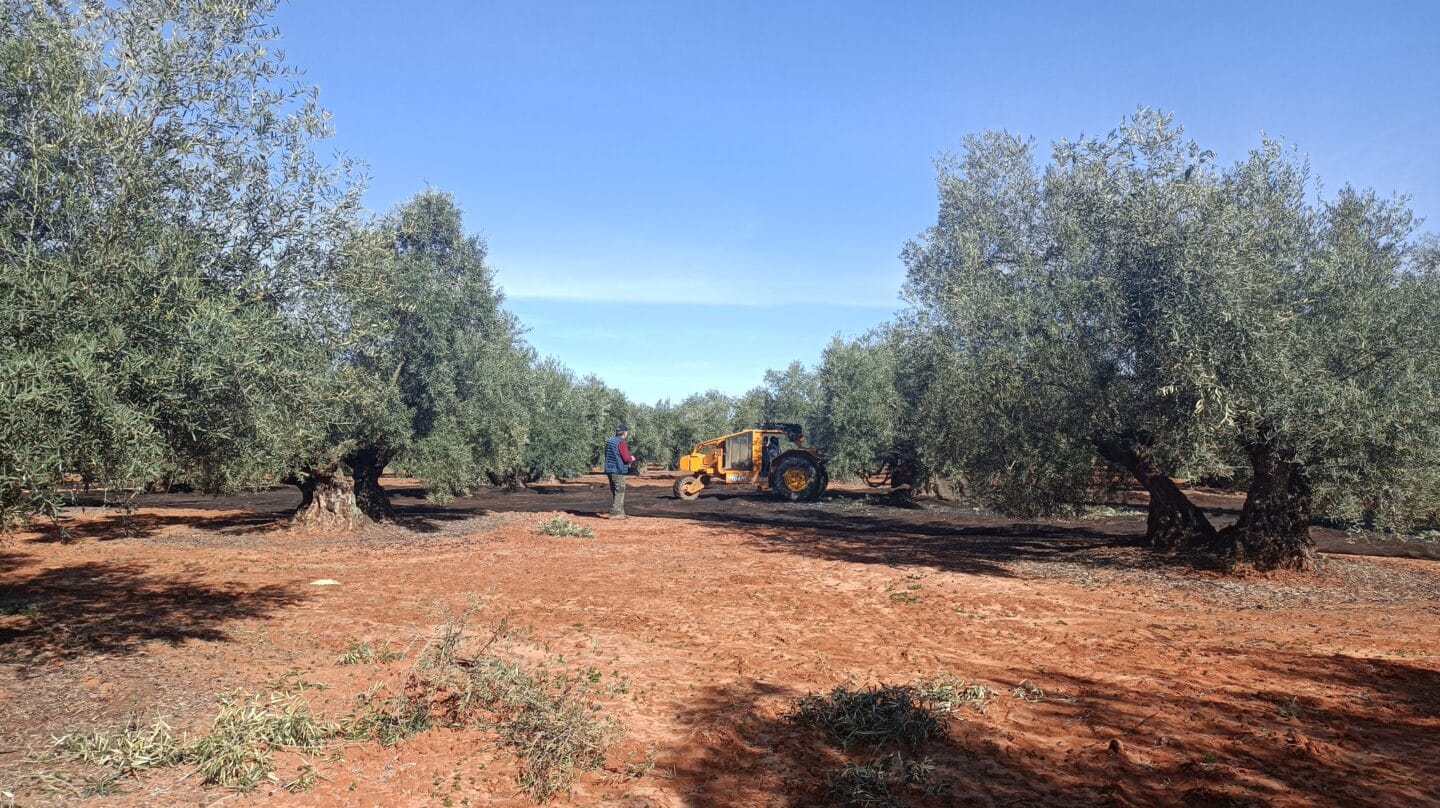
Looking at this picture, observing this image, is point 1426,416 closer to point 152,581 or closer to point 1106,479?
point 1106,479

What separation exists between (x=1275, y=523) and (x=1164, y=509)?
8.07 ft

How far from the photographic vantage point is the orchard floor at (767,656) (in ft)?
19.5

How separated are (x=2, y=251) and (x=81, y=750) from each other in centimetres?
399

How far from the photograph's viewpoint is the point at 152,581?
13.4 metres

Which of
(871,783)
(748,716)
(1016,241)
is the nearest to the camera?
(871,783)

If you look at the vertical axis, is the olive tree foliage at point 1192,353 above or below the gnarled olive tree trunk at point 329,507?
above

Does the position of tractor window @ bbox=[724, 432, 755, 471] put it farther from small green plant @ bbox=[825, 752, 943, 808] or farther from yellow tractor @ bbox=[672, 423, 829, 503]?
small green plant @ bbox=[825, 752, 943, 808]

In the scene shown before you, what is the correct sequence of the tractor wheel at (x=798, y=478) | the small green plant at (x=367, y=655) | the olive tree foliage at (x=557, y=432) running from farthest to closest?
the olive tree foliage at (x=557, y=432) → the tractor wheel at (x=798, y=478) → the small green plant at (x=367, y=655)

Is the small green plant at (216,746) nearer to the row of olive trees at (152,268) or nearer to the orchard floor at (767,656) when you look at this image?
the orchard floor at (767,656)

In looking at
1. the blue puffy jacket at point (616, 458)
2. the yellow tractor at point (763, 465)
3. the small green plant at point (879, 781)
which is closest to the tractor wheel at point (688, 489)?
the yellow tractor at point (763, 465)

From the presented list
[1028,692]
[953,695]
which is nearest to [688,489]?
[1028,692]

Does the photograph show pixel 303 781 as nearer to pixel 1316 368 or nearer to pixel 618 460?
pixel 1316 368

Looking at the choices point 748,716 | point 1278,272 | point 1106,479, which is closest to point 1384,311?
point 1278,272

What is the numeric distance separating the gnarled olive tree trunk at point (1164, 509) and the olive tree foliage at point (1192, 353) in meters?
0.04
